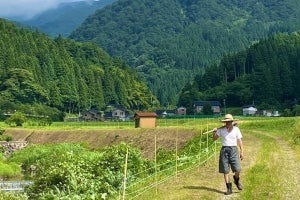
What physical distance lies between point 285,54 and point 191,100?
28.4 meters

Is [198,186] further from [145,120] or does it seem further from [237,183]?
[145,120]

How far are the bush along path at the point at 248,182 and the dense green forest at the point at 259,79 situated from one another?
10170cm

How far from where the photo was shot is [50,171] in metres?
23.4

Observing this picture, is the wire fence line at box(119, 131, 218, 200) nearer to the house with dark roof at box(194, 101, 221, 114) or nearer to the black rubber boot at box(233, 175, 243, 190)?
the black rubber boot at box(233, 175, 243, 190)

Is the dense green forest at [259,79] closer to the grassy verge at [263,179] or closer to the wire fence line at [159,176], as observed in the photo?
the wire fence line at [159,176]

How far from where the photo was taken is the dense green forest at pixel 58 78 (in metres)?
137

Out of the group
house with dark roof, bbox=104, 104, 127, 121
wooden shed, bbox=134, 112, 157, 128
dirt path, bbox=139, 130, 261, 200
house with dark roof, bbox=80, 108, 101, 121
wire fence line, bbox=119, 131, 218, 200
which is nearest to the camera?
dirt path, bbox=139, 130, 261, 200

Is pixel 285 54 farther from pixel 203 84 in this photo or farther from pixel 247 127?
pixel 247 127

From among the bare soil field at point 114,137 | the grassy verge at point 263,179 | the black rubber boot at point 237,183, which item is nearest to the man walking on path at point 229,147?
the black rubber boot at point 237,183

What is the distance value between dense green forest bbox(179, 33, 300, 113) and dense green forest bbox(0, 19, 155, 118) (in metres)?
22.5

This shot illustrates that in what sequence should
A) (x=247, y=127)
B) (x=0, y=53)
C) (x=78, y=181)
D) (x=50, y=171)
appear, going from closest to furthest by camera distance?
(x=78, y=181) → (x=50, y=171) → (x=247, y=127) → (x=0, y=53)

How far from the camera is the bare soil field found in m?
50.6

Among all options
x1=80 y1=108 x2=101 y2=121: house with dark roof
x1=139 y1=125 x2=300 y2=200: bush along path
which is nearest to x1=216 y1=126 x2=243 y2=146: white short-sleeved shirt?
x1=139 y1=125 x2=300 y2=200: bush along path

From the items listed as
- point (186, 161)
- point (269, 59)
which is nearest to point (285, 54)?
point (269, 59)
